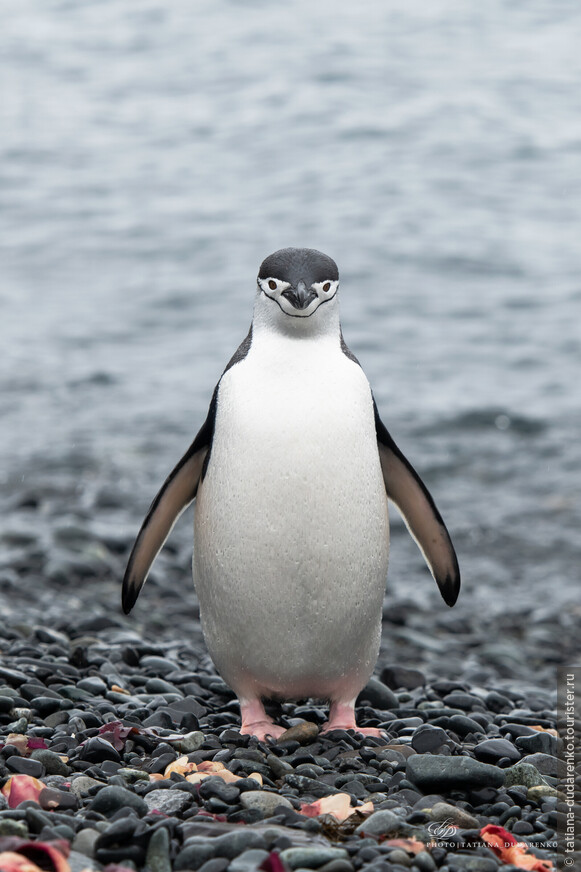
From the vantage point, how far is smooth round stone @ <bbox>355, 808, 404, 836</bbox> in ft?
11.5

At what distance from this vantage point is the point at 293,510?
4371 millimetres

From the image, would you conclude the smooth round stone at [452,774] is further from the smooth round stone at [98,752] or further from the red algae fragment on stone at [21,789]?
the red algae fragment on stone at [21,789]

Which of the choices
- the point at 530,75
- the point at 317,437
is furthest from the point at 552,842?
the point at 530,75

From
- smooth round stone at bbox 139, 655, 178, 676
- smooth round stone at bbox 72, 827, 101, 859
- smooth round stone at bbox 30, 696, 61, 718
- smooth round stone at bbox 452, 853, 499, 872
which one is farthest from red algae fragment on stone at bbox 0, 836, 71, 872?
smooth round stone at bbox 139, 655, 178, 676

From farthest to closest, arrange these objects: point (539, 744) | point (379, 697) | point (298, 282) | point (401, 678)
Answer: point (401, 678) → point (379, 697) → point (539, 744) → point (298, 282)

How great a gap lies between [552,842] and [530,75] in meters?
26.5

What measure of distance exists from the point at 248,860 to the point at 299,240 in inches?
667

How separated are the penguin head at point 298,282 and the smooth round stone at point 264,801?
168cm

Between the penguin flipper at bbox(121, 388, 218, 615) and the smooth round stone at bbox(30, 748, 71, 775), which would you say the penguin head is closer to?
the penguin flipper at bbox(121, 388, 218, 615)

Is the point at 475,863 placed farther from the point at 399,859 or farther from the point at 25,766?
the point at 25,766

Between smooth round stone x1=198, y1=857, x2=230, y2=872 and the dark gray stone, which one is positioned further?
the dark gray stone

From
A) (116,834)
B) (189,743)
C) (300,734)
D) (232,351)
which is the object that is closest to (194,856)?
(116,834)

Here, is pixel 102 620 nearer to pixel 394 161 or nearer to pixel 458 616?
pixel 458 616

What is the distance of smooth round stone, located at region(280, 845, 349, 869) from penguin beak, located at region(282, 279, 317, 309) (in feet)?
6.29
